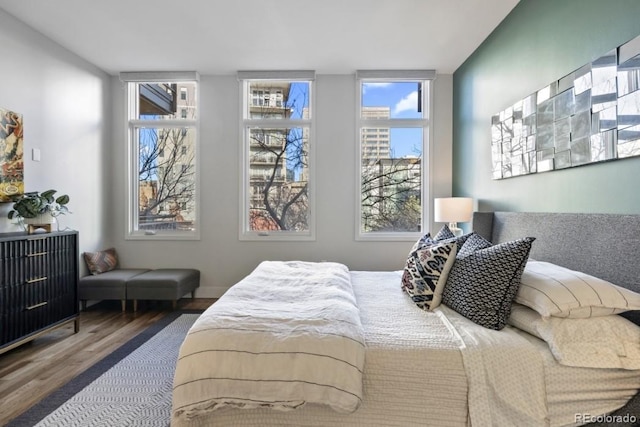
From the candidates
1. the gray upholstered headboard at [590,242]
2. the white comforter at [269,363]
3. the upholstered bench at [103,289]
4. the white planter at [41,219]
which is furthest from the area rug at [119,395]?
the gray upholstered headboard at [590,242]

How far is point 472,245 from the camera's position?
1.98m

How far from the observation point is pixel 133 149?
4.20m

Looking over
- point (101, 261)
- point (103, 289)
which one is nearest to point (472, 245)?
point (103, 289)

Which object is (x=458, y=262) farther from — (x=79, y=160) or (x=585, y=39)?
(x=79, y=160)

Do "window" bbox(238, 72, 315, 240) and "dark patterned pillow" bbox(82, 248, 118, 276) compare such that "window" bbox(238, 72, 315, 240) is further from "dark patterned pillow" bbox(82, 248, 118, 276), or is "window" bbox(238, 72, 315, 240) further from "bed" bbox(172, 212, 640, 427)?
"bed" bbox(172, 212, 640, 427)

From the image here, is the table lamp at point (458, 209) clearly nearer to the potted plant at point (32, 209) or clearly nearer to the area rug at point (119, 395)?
the area rug at point (119, 395)

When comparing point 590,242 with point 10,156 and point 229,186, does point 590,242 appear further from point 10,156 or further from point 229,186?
point 10,156

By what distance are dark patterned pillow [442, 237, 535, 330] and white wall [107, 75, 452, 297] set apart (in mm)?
2371

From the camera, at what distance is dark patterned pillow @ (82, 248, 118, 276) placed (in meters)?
3.72

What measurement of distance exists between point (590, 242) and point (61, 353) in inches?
143

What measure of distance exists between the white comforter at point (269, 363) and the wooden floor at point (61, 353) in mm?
1344

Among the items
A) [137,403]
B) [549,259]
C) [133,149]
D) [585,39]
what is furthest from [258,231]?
[585,39]

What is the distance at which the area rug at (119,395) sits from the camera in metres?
1.75

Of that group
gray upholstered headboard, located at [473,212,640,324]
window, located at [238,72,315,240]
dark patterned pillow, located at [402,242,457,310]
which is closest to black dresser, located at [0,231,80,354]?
window, located at [238,72,315,240]
